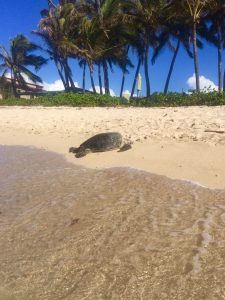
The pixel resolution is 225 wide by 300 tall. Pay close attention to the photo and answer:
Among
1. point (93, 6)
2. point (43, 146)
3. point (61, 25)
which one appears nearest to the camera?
point (43, 146)

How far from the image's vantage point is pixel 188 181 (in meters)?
5.16

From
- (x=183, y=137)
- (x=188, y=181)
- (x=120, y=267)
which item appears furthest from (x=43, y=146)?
(x=120, y=267)

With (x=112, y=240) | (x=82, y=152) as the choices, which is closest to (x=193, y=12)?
(x=82, y=152)

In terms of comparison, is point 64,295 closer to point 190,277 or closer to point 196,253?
point 190,277

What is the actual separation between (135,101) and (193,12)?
7.54m

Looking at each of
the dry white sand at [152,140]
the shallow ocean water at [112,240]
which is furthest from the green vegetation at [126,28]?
the shallow ocean water at [112,240]

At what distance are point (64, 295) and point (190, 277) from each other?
86 centimetres

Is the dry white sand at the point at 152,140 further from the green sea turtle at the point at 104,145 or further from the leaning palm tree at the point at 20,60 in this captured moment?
the leaning palm tree at the point at 20,60

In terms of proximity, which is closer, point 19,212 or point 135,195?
point 19,212

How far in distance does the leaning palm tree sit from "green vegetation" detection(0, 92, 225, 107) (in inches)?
553

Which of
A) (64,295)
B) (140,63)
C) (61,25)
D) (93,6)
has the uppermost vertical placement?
(93,6)

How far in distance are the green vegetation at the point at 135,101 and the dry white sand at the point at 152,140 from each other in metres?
4.37

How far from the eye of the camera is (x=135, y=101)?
61.3 feet

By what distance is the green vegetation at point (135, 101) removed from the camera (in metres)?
15.1
